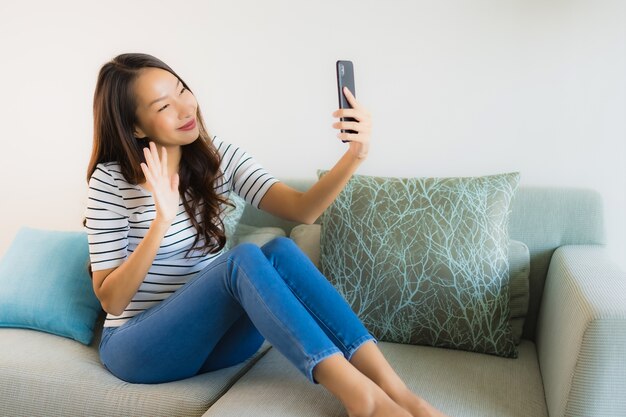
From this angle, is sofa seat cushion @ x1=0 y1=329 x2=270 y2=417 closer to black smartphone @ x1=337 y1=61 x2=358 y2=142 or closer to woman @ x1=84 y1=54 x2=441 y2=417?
woman @ x1=84 y1=54 x2=441 y2=417

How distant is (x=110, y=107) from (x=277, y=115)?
2.62 ft

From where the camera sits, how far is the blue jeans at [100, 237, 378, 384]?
1224 mm

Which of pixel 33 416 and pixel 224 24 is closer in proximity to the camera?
pixel 33 416

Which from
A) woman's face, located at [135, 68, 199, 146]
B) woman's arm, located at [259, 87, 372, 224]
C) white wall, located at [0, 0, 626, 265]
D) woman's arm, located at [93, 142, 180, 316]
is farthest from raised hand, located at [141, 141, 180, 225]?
white wall, located at [0, 0, 626, 265]

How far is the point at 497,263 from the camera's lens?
1.56 meters

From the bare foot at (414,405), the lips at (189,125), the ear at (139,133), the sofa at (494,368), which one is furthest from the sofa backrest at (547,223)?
the ear at (139,133)

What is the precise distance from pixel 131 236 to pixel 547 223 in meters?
1.16

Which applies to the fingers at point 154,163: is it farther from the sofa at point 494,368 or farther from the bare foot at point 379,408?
the bare foot at point 379,408

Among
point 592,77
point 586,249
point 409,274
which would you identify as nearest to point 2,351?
point 409,274

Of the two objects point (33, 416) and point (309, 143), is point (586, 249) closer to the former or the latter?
point (309, 143)

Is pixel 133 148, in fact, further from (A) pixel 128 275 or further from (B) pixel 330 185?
(B) pixel 330 185

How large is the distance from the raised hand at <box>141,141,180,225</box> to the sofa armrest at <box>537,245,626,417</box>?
35.0 inches

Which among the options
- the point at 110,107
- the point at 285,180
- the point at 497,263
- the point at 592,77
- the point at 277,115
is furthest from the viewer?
the point at 277,115

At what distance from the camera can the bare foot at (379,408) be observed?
3.74 ft
